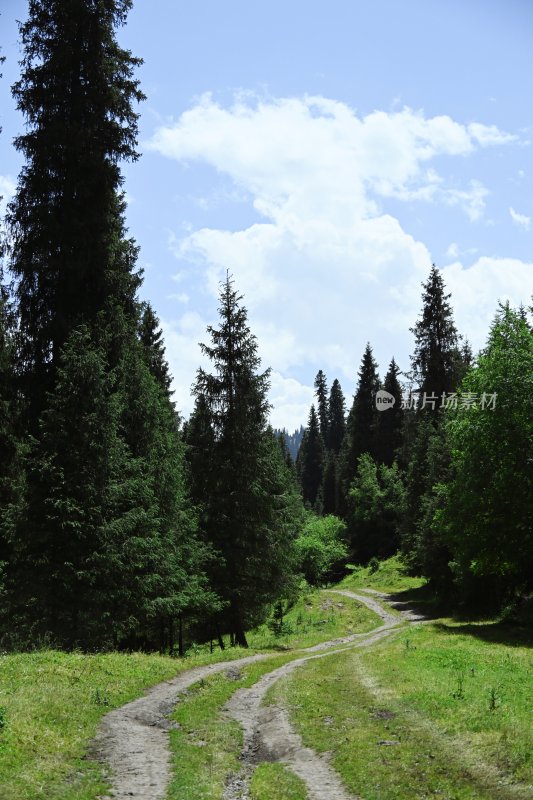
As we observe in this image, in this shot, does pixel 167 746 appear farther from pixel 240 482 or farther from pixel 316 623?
pixel 316 623

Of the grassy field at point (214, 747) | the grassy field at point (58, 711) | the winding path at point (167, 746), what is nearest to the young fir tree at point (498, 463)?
the grassy field at point (214, 747)

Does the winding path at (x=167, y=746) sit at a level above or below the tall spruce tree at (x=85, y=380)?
below

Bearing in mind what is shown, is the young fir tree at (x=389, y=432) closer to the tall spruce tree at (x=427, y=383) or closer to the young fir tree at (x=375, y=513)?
the young fir tree at (x=375, y=513)

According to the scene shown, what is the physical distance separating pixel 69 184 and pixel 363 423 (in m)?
75.6

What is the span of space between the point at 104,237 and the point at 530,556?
24322 mm

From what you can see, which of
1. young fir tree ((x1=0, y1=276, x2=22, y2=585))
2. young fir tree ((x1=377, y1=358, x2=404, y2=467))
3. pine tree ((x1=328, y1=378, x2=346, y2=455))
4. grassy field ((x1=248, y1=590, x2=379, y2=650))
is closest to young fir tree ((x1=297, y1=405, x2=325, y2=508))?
pine tree ((x1=328, y1=378, x2=346, y2=455))

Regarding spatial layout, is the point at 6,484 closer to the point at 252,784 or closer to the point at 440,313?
the point at 252,784

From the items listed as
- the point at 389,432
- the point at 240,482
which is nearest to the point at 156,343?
the point at 240,482

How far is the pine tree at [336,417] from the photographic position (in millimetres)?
141625

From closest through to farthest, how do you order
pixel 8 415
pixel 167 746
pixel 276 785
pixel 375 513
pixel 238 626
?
pixel 276 785
pixel 167 746
pixel 8 415
pixel 238 626
pixel 375 513

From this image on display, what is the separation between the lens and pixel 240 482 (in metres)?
30.4

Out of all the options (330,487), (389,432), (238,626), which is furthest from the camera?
(330,487)

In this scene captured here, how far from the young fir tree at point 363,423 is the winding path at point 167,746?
77.0m

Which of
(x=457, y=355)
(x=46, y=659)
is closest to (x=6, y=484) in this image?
(x=46, y=659)
